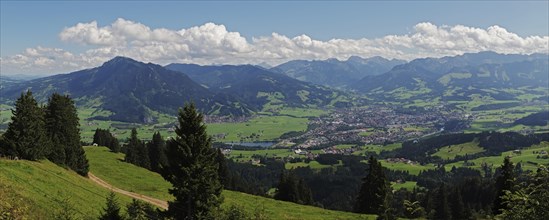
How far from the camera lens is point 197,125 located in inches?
1437

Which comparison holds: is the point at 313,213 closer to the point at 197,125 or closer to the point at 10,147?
the point at 197,125

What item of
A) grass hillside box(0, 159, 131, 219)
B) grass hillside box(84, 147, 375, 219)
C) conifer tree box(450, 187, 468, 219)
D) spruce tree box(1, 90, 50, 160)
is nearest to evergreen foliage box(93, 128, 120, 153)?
grass hillside box(84, 147, 375, 219)

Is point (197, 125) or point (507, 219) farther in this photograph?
point (197, 125)

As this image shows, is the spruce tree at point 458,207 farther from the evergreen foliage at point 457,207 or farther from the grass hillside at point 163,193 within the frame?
the grass hillside at point 163,193

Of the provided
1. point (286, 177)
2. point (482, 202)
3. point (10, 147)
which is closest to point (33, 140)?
point (10, 147)

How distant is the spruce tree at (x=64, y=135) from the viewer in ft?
218

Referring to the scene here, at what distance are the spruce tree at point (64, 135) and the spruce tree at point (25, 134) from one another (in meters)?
5.94

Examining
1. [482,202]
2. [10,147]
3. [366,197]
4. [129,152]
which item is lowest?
[482,202]

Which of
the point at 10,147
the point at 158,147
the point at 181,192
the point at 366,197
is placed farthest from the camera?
the point at 158,147

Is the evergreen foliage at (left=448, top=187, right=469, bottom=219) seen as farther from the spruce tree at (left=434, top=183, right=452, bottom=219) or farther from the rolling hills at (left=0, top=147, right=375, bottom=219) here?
the rolling hills at (left=0, top=147, right=375, bottom=219)

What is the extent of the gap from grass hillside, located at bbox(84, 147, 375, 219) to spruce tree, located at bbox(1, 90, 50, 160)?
47.9 feet

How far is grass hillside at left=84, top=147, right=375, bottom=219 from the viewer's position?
61250 mm

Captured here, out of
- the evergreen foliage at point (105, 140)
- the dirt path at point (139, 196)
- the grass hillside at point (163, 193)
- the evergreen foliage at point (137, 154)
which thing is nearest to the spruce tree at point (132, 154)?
the evergreen foliage at point (137, 154)

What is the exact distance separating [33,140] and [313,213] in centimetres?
4007
